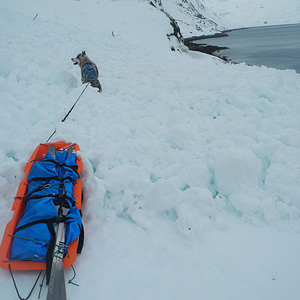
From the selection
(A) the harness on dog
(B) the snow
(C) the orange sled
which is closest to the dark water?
(B) the snow

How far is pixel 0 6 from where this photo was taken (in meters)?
12.2

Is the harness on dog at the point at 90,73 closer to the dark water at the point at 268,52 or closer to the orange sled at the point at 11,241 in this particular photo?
the orange sled at the point at 11,241

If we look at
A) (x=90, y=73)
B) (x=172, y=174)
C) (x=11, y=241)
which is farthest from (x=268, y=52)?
(x=11, y=241)

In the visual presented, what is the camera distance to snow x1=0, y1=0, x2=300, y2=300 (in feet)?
6.38

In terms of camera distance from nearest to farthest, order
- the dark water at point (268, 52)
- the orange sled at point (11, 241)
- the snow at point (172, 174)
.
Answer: the orange sled at point (11, 241)
the snow at point (172, 174)
the dark water at point (268, 52)

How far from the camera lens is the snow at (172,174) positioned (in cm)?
194

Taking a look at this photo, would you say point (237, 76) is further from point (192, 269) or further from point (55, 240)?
point (55, 240)

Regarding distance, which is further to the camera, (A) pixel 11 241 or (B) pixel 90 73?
(B) pixel 90 73

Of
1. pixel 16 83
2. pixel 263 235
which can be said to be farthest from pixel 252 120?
pixel 16 83

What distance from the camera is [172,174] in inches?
120

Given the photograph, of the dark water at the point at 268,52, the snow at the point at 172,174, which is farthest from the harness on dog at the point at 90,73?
the dark water at the point at 268,52

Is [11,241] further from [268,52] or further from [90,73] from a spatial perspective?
[268,52]

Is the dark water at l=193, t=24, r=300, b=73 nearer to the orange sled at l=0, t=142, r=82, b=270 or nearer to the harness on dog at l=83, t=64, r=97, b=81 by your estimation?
the harness on dog at l=83, t=64, r=97, b=81

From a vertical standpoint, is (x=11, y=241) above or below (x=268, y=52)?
above
